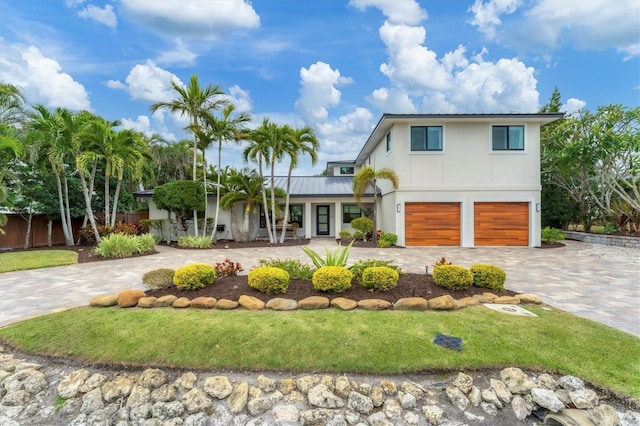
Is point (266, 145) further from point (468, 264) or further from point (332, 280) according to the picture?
point (332, 280)

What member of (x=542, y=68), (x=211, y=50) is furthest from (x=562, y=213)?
(x=211, y=50)

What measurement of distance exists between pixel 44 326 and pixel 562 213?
24022mm

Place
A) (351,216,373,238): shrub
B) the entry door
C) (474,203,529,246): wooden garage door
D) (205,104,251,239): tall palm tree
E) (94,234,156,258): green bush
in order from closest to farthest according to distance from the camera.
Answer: (94,234,156,258): green bush
(205,104,251,239): tall palm tree
(474,203,529,246): wooden garage door
(351,216,373,238): shrub
the entry door

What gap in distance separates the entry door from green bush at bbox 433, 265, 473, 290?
13.3 m

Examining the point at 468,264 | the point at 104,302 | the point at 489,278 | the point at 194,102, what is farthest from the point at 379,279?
the point at 194,102

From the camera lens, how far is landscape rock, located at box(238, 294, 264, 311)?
16.6 ft

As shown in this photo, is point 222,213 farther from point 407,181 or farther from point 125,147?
point 407,181

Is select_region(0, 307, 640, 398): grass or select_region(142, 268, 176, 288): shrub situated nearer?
select_region(0, 307, 640, 398): grass

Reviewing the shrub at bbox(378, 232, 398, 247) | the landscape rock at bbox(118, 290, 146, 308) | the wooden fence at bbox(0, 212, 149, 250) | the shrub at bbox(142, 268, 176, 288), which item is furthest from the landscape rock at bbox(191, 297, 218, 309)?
the wooden fence at bbox(0, 212, 149, 250)

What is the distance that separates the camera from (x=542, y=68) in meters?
13.6

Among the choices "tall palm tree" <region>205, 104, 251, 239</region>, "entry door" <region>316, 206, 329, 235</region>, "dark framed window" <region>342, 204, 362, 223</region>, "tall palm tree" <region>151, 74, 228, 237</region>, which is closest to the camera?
"tall palm tree" <region>151, 74, 228, 237</region>

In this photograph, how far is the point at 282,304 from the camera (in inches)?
200

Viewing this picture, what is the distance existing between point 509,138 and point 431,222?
5167 millimetres

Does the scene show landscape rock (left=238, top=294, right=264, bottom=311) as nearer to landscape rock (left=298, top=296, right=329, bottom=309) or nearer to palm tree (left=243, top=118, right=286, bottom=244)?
landscape rock (left=298, top=296, right=329, bottom=309)
